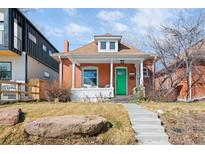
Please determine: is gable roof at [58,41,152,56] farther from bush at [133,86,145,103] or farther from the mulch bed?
the mulch bed

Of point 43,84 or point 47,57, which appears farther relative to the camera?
point 47,57

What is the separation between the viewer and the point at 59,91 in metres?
20.1

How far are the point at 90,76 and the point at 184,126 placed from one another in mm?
14016

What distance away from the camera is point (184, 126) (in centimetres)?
A: 1074

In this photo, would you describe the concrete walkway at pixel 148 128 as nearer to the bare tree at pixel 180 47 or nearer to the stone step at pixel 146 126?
the stone step at pixel 146 126

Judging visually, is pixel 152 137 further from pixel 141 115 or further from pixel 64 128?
pixel 64 128

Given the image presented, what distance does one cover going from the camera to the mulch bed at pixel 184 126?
978 cm

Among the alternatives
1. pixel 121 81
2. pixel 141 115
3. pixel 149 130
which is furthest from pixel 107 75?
pixel 149 130

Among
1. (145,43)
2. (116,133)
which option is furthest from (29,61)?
(116,133)

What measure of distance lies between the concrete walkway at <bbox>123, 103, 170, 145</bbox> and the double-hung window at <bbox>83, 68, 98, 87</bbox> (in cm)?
1213

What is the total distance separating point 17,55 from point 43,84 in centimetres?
294
